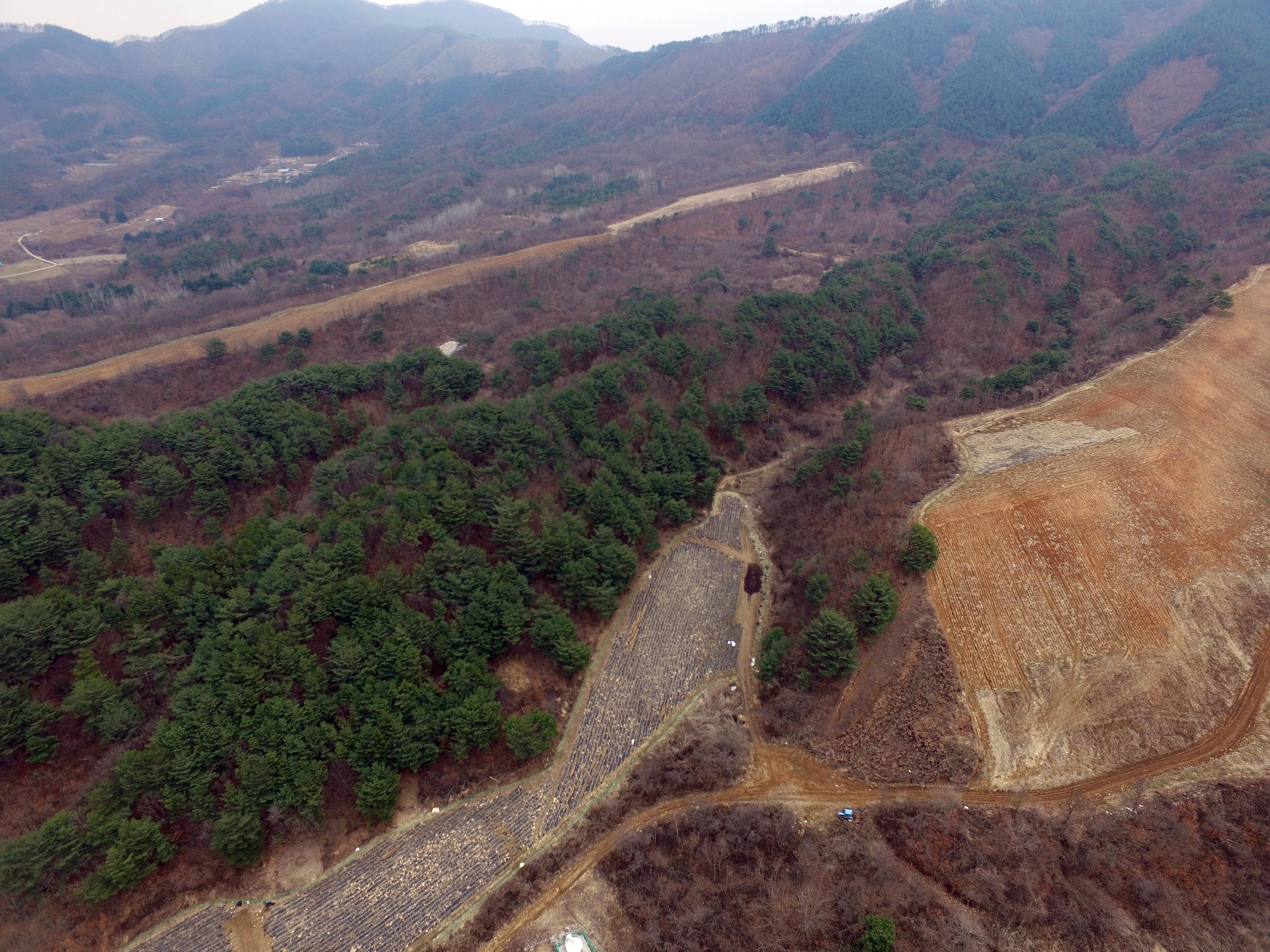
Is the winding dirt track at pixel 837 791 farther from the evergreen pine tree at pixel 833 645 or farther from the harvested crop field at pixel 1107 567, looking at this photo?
the evergreen pine tree at pixel 833 645

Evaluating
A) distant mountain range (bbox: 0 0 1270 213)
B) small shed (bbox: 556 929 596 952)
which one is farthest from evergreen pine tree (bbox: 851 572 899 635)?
distant mountain range (bbox: 0 0 1270 213)

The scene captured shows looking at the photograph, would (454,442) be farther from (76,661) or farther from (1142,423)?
(1142,423)

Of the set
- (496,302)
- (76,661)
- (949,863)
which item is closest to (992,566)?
(949,863)

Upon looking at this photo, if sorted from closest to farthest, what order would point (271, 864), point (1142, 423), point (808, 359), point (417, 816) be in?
point (271, 864), point (417, 816), point (1142, 423), point (808, 359)

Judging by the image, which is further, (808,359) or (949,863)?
(808,359)

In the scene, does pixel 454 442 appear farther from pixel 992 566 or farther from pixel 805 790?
pixel 992 566

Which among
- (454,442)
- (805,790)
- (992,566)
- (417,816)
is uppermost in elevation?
(454,442)

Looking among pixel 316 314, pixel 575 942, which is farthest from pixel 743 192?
pixel 575 942

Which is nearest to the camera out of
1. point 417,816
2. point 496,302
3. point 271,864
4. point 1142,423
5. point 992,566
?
point 271,864

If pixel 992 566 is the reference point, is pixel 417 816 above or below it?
below
